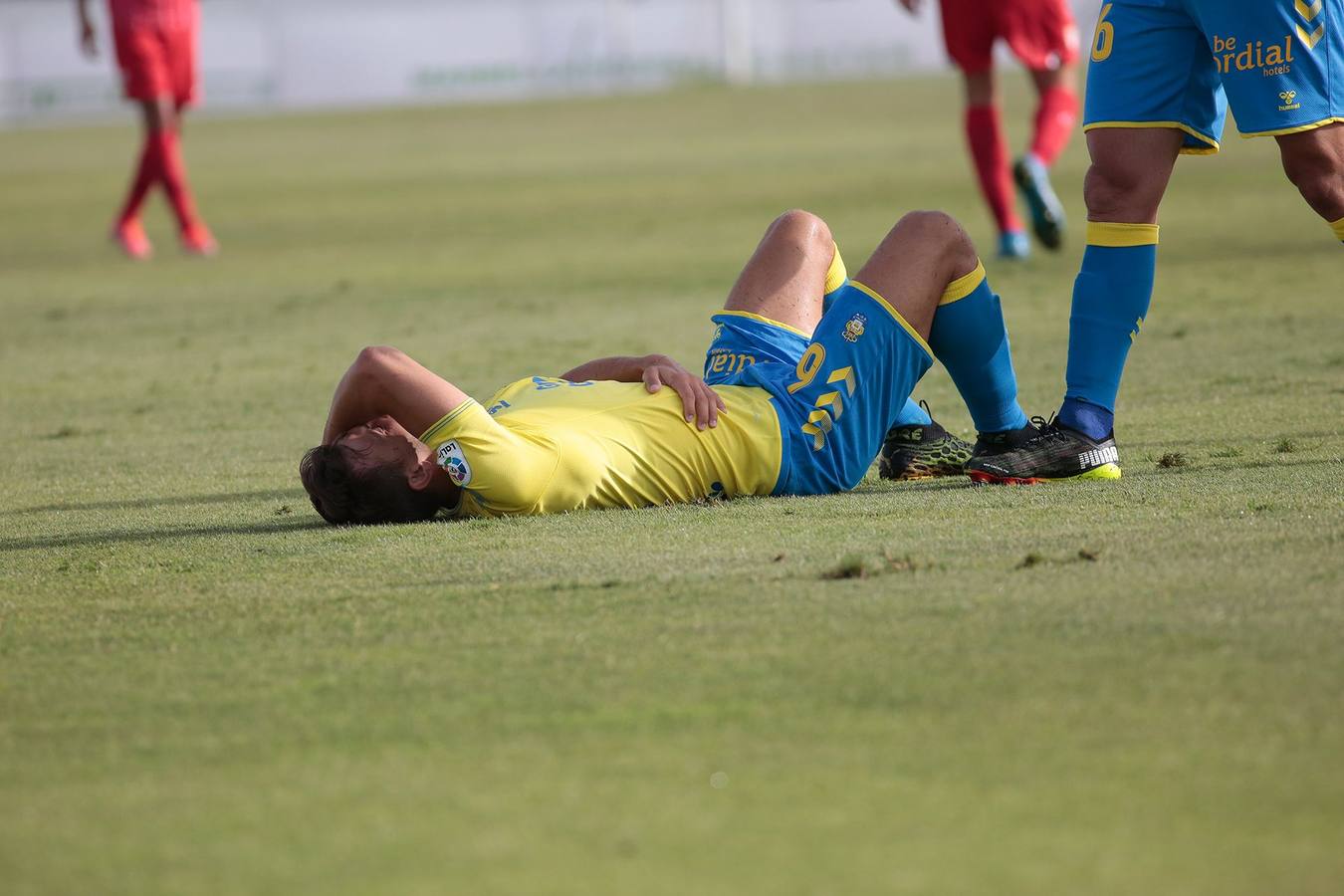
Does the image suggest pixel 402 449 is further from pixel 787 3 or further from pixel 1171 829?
pixel 787 3

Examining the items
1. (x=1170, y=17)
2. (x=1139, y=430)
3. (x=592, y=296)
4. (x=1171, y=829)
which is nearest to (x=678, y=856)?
(x=1171, y=829)

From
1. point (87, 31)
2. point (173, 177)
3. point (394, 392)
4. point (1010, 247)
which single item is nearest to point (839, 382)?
→ point (394, 392)

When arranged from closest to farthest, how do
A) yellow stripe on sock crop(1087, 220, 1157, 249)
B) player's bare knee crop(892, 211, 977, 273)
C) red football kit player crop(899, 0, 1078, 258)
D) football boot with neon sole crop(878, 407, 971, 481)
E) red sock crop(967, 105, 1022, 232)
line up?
player's bare knee crop(892, 211, 977, 273), yellow stripe on sock crop(1087, 220, 1157, 249), football boot with neon sole crop(878, 407, 971, 481), red football kit player crop(899, 0, 1078, 258), red sock crop(967, 105, 1022, 232)

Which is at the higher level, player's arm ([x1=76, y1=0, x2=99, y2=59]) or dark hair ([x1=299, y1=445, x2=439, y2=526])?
player's arm ([x1=76, y1=0, x2=99, y2=59])

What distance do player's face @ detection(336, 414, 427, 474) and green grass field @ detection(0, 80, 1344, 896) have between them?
191 mm

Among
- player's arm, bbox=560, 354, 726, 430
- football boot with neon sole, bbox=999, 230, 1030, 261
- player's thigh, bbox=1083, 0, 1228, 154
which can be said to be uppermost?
player's thigh, bbox=1083, 0, 1228, 154

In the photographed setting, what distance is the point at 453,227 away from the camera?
51.0 ft

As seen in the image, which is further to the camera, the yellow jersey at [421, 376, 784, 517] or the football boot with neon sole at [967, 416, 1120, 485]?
the football boot with neon sole at [967, 416, 1120, 485]

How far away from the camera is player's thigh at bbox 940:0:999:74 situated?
11.1 metres

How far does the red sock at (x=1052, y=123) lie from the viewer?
10.6 metres

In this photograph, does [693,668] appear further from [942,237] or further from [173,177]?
[173,177]

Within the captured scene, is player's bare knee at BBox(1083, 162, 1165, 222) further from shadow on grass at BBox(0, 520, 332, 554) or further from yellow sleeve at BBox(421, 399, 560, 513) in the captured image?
shadow on grass at BBox(0, 520, 332, 554)

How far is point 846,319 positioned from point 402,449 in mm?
1197

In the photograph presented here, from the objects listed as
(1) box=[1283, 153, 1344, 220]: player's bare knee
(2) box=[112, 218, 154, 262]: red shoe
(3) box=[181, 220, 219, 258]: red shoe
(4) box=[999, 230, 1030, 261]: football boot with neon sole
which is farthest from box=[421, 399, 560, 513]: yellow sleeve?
(2) box=[112, 218, 154, 262]: red shoe
